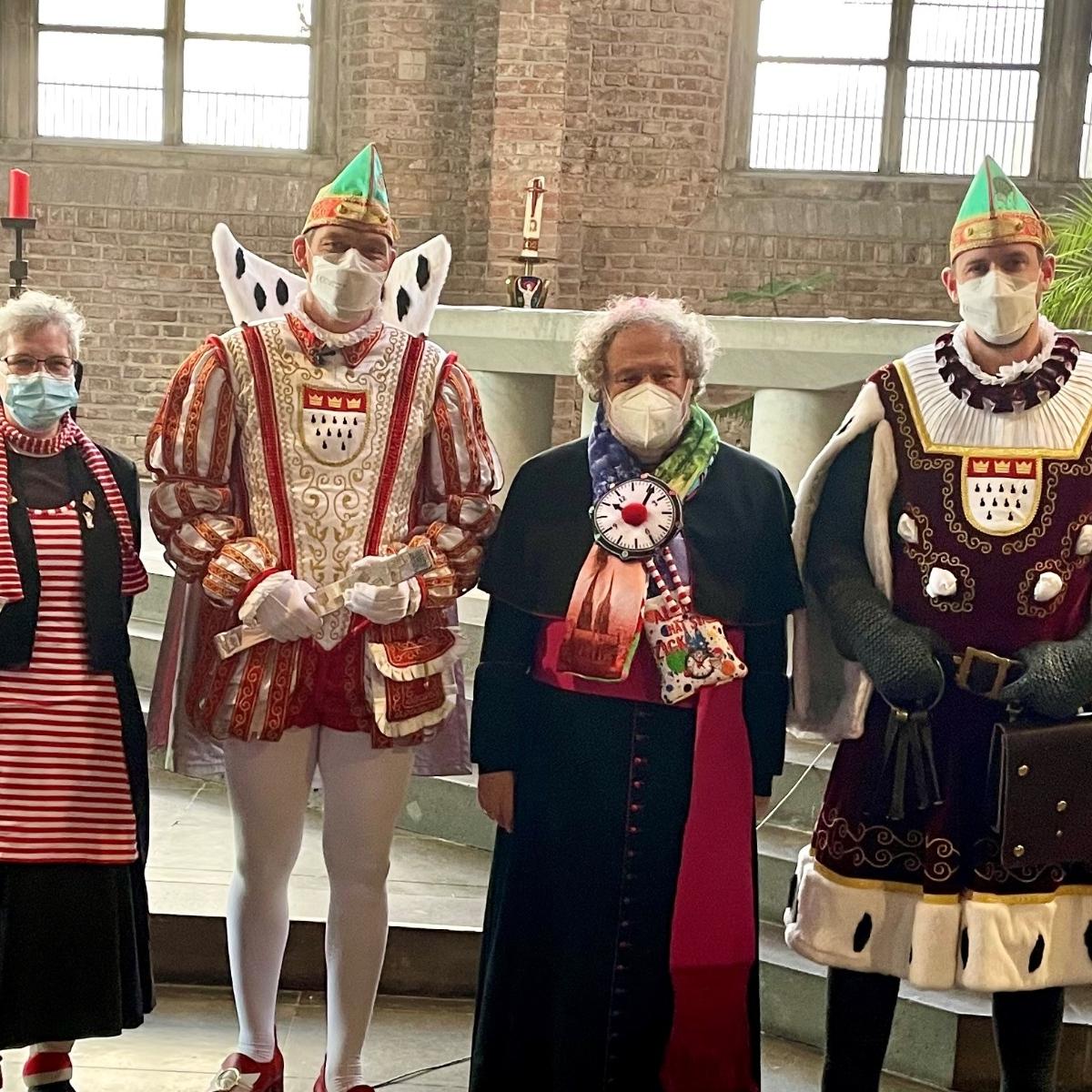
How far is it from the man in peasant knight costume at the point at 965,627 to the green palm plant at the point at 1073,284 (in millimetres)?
2842

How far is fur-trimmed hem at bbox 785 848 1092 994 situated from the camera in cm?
250

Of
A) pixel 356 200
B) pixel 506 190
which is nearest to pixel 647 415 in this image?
pixel 356 200

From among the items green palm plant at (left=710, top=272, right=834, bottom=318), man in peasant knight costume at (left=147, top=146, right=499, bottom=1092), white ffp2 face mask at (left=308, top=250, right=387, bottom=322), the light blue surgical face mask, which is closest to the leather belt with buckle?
man in peasant knight costume at (left=147, top=146, right=499, bottom=1092)

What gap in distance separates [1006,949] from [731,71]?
7060 millimetres

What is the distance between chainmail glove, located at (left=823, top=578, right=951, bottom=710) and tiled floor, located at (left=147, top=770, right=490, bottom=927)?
59.8 inches

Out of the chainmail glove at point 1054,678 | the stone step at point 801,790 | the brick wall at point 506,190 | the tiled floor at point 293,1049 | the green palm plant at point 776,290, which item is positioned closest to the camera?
the chainmail glove at point 1054,678

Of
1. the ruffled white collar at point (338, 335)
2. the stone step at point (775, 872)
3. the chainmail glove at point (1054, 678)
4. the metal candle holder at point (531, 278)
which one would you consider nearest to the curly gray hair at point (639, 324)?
the ruffled white collar at point (338, 335)

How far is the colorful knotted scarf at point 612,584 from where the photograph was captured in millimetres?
2518

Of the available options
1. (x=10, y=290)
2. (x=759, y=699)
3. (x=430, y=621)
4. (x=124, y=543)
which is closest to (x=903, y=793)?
(x=759, y=699)

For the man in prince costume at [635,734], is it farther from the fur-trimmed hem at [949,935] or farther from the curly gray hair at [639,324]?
the fur-trimmed hem at [949,935]

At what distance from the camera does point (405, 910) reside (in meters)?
3.72

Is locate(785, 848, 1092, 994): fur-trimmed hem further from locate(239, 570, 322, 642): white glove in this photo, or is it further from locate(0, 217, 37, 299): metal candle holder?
locate(0, 217, 37, 299): metal candle holder

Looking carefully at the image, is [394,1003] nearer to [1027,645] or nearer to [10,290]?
[1027,645]

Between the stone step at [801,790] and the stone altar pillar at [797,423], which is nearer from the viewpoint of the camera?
the stone step at [801,790]
